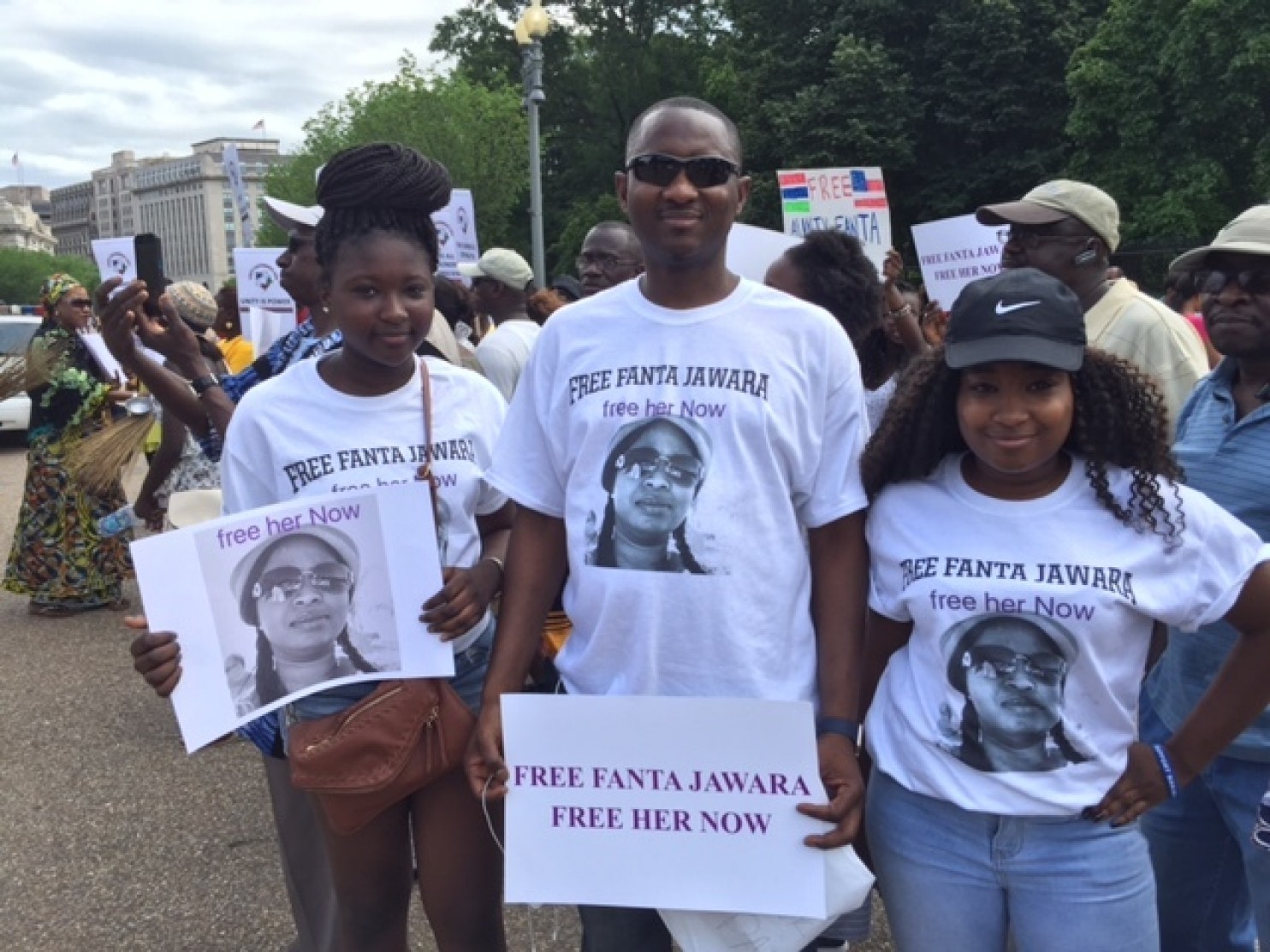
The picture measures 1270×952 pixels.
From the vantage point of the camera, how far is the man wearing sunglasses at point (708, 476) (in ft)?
6.36

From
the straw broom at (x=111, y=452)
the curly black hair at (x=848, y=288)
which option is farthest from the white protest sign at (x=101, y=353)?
the curly black hair at (x=848, y=288)

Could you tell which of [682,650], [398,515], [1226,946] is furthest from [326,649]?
[1226,946]

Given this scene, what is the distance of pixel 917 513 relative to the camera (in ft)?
6.46

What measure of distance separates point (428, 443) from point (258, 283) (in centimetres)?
558

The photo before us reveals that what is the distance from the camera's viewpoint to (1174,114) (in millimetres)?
23812

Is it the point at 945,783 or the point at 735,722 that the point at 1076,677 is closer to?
the point at 945,783

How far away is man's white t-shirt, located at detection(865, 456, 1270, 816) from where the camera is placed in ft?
6.02

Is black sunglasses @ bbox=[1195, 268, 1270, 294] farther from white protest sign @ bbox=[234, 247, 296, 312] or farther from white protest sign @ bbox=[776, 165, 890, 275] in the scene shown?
white protest sign @ bbox=[234, 247, 296, 312]

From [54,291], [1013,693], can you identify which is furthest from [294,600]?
[54,291]

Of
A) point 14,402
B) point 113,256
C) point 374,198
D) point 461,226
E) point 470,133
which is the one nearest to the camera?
point 374,198

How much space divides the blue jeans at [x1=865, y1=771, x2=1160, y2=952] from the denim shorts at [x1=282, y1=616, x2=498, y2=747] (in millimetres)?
872

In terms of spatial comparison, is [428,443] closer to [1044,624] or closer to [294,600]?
[294,600]

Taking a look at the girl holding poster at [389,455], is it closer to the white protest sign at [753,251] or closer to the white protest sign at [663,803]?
the white protest sign at [663,803]

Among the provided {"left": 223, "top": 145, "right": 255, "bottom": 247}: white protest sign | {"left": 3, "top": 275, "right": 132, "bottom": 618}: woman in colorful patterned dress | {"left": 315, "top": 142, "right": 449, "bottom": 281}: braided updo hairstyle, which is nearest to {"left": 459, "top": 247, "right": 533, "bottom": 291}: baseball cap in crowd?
{"left": 3, "top": 275, "right": 132, "bottom": 618}: woman in colorful patterned dress
